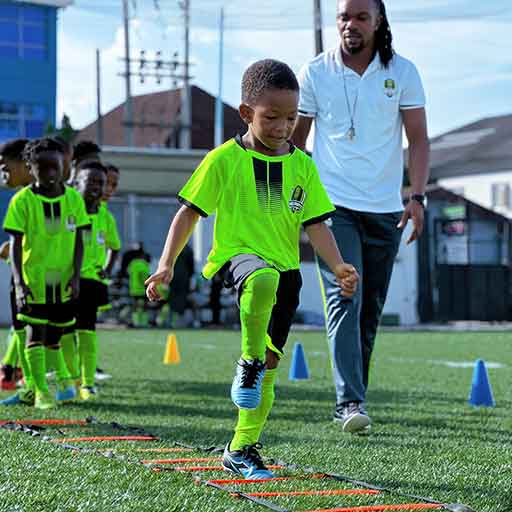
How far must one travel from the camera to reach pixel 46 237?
7523 millimetres

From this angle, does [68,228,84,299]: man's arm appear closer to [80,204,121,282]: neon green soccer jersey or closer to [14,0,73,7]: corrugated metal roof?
[80,204,121,282]: neon green soccer jersey

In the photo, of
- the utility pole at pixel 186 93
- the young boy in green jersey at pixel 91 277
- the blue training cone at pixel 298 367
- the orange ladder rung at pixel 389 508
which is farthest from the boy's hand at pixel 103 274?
the utility pole at pixel 186 93

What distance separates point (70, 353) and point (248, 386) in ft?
13.9

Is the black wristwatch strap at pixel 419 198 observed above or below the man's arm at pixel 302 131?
below

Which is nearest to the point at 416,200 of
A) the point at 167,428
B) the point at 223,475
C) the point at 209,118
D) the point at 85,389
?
the point at 167,428

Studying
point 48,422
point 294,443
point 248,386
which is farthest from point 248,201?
point 48,422

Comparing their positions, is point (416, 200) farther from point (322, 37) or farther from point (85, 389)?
point (322, 37)

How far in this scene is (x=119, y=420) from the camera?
6492mm

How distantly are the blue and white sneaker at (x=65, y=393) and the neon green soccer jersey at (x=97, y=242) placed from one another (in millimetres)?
1031

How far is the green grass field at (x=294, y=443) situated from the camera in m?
3.81

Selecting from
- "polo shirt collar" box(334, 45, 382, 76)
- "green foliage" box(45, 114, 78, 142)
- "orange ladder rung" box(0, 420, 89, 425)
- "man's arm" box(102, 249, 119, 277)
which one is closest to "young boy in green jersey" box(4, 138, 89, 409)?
"orange ladder rung" box(0, 420, 89, 425)

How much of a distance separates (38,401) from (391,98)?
3038 mm

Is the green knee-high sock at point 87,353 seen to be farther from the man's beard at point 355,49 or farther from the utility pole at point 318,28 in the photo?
the utility pole at point 318,28

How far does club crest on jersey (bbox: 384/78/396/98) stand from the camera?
6.28m
